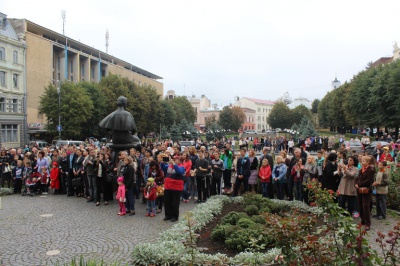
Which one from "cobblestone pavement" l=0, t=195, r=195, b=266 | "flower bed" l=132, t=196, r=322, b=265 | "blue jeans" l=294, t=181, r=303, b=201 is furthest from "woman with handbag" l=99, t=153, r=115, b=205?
"blue jeans" l=294, t=181, r=303, b=201

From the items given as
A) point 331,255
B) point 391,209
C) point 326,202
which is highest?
point 326,202

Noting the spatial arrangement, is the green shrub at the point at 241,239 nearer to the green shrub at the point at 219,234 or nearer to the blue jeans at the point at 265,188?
the green shrub at the point at 219,234

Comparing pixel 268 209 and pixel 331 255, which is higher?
pixel 331 255

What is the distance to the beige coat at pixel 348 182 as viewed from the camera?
392 inches

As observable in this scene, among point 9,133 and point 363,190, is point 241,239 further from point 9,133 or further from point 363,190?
point 9,133

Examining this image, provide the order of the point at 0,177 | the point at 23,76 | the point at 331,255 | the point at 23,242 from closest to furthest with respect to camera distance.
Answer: the point at 331,255, the point at 23,242, the point at 0,177, the point at 23,76

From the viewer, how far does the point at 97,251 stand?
7414 millimetres

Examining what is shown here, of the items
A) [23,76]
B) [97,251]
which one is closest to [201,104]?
[23,76]

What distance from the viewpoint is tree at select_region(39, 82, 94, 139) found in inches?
1683

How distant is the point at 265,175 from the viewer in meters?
12.4

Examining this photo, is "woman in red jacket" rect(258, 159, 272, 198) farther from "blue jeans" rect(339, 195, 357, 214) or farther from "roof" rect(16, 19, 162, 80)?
"roof" rect(16, 19, 162, 80)

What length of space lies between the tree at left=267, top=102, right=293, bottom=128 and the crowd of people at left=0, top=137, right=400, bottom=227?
302 feet

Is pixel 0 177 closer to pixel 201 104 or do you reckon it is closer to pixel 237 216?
pixel 237 216

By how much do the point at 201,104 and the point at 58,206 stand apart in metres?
138
